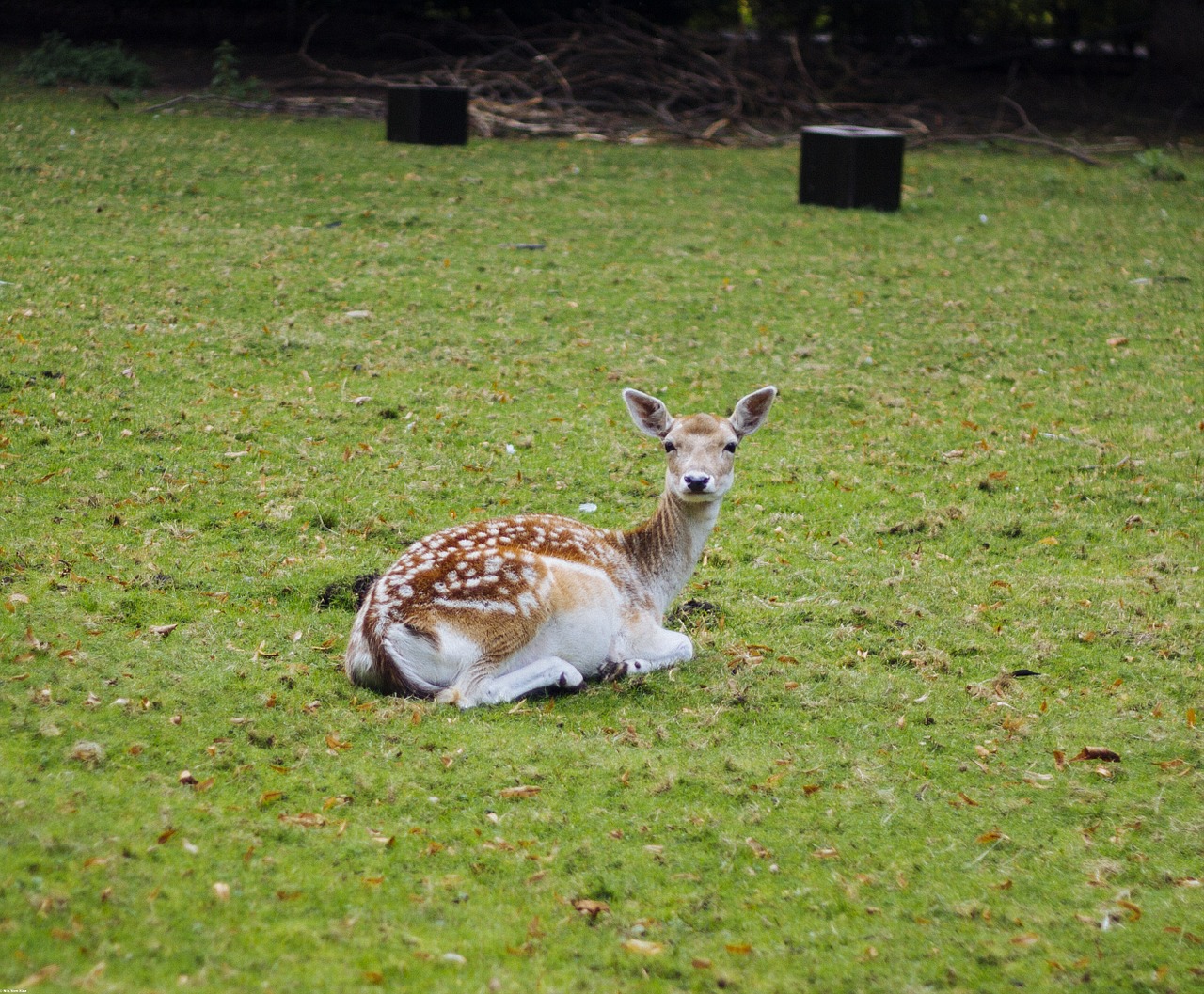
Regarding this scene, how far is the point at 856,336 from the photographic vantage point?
13180 millimetres

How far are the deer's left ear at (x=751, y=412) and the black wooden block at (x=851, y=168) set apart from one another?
11.7 meters

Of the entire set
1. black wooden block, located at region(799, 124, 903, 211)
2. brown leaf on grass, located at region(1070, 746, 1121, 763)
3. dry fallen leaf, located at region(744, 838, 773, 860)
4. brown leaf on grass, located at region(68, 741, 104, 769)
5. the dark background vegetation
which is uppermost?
the dark background vegetation

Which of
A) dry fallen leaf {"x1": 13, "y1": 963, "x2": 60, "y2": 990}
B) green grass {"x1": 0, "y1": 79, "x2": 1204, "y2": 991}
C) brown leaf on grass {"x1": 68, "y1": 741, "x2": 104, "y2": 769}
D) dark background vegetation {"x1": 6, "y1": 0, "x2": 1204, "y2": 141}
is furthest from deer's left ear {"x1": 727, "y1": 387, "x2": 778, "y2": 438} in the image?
dark background vegetation {"x1": 6, "y1": 0, "x2": 1204, "y2": 141}

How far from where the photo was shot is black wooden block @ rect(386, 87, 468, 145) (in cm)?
2020

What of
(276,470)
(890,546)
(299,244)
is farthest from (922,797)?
(299,244)

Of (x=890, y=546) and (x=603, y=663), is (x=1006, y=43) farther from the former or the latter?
(x=603, y=663)

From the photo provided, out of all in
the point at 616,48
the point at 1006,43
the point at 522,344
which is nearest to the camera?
the point at 522,344

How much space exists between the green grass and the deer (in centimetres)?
21

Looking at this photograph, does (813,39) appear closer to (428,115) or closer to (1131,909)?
(428,115)

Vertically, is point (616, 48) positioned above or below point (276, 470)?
above

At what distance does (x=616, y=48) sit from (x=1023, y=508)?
18.4 metres

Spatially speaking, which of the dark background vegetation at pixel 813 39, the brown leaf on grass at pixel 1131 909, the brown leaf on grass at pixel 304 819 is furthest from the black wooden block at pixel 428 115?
the brown leaf on grass at pixel 1131 909

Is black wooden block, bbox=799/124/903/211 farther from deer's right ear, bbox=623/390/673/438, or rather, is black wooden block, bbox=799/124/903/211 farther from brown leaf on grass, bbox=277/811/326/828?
brown leaf on grass, bbox=277/811/326/828

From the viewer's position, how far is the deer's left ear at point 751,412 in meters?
7.27
